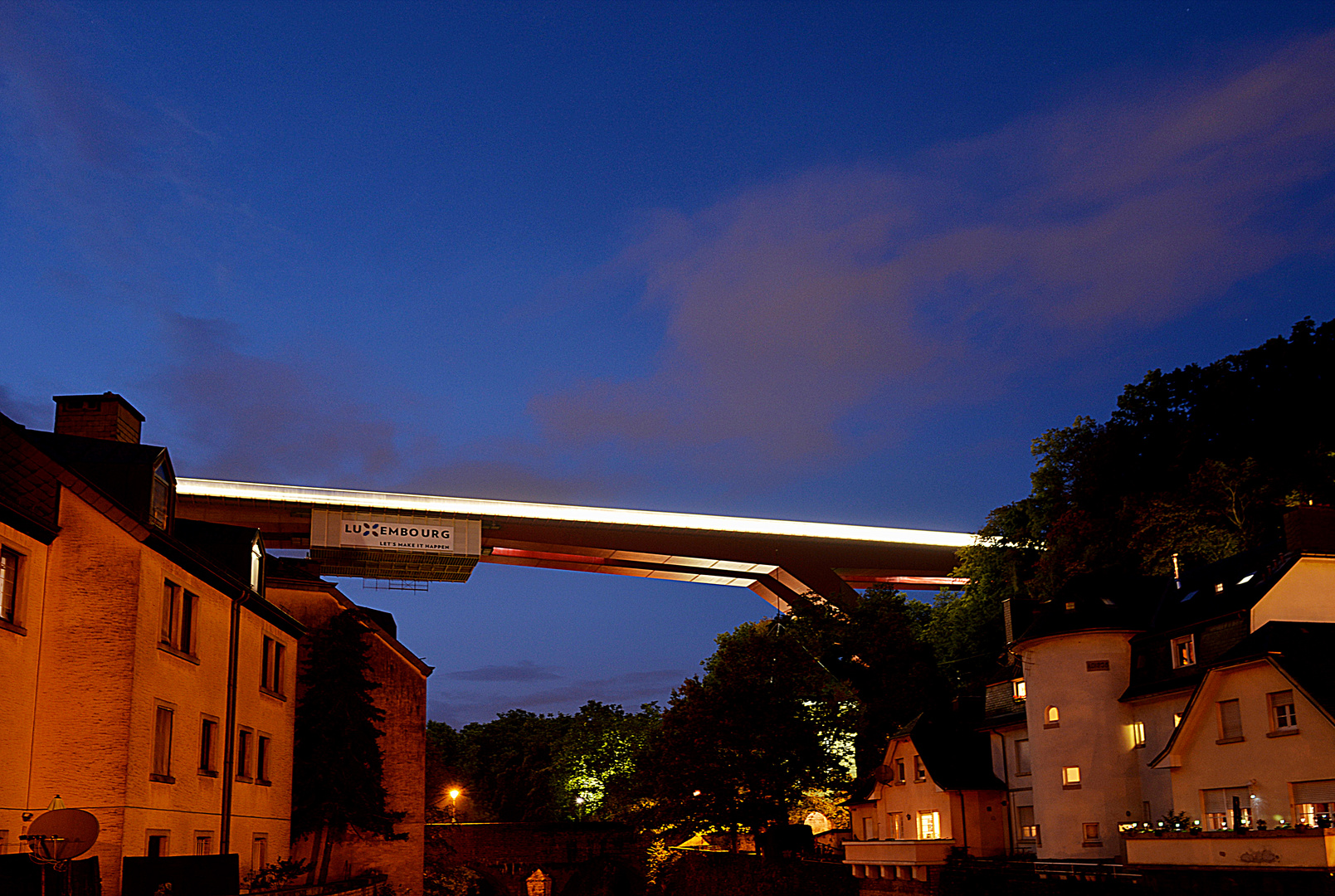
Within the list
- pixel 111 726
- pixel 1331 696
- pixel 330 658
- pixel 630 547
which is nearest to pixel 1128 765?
pixel 1331 696

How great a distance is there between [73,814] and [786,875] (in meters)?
35.3

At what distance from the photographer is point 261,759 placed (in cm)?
2994

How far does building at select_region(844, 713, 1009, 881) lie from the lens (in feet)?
129

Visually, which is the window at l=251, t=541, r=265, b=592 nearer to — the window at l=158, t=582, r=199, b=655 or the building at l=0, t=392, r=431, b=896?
the building at l=0, t=392, r=431, b=896

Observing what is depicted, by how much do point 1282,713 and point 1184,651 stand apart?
5.83 meters

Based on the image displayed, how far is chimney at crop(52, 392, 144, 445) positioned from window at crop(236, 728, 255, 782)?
293 inches

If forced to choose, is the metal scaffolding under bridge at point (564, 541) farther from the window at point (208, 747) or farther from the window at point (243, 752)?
the window at point (208, 747)

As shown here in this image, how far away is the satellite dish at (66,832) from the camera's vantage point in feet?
52.3

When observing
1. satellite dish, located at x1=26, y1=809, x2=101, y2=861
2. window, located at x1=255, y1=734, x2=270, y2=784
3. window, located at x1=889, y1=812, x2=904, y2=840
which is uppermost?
window, located at x1=255, y1=734, x2=270, y2=784

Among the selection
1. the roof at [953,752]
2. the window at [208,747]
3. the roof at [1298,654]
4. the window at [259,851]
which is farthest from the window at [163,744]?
the roof at [953,752]

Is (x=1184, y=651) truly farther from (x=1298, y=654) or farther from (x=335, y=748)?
(x=335, y=748)

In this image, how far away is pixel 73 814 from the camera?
16297mm

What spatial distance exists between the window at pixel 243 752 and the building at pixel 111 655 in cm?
86

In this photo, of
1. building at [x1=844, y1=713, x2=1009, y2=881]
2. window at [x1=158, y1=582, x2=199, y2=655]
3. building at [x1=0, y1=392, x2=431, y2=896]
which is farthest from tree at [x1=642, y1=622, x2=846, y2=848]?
window at [x1=158, y1=582, x2=199, y2=655]
